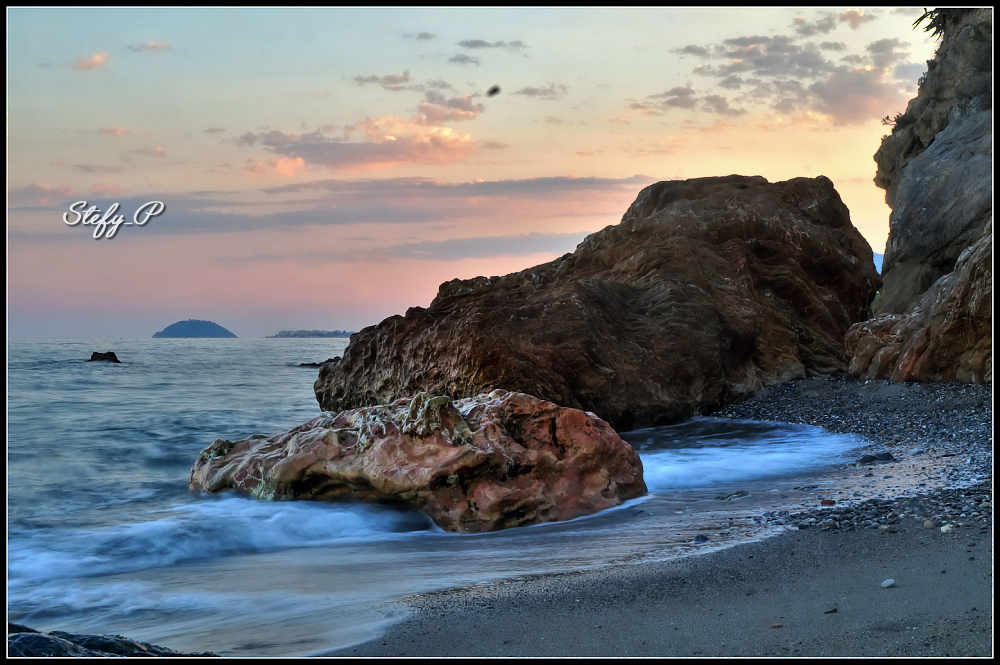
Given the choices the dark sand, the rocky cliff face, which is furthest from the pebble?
the rocky cliff face

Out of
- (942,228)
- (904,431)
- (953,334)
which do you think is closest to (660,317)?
(953,334)

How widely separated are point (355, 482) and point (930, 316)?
26.0 feet

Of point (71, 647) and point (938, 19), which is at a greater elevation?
point (938, 19)

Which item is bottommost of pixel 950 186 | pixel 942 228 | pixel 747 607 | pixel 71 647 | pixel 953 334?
pixel 747 607

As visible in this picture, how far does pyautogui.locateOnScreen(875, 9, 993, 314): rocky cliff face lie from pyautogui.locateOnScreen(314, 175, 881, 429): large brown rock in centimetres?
73

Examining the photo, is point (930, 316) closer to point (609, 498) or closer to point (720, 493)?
point (720, 493)

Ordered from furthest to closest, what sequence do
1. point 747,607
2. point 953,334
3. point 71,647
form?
point 953,334, point 747,607, point 71,647

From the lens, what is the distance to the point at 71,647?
2.39 meters

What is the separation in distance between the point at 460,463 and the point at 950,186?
1222 cm

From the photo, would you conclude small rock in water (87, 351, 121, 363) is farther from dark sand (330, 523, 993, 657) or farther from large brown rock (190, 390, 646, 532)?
dark sand (330, 523, 993, 657)

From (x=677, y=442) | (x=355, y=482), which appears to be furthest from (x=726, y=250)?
(x=355, y=482)

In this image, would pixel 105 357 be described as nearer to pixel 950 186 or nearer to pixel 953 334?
pixel 950 186

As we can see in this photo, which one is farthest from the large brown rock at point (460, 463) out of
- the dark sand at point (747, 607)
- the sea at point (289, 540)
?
the dark sand at point (747, 607)

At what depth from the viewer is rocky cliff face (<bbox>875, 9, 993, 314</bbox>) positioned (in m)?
13.4
